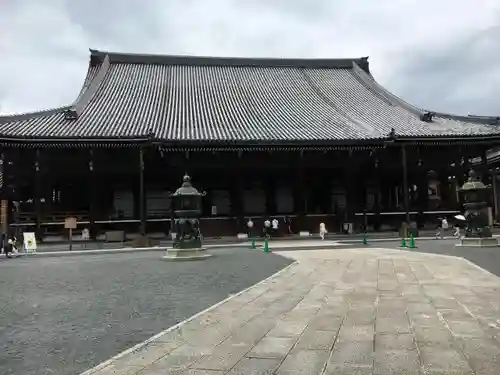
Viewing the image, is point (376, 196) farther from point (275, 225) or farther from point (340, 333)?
point (340, 333)

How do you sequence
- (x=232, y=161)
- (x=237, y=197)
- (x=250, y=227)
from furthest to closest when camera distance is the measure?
1. (x=237, y=197)
2. (x=232, y=161)
3. (x=250, y=227)

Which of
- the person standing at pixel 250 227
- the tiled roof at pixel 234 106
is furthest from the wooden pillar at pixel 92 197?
the person standing at pixel 250 227

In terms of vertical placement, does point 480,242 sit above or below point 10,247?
below

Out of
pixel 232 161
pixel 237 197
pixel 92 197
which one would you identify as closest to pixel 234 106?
pixel 232 161

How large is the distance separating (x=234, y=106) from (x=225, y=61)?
792 cm

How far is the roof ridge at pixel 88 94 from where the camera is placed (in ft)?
81.5

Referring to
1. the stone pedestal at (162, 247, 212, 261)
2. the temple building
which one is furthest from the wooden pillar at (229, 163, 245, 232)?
the stone pedestal at (162, 247, 212, 261)

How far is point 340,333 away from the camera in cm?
556

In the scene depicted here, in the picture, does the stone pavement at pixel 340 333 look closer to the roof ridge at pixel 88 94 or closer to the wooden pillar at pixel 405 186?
the wooden pillar at pixel 405 186

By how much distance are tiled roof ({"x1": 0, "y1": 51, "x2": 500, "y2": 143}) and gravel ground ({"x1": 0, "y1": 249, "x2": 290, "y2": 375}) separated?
11.5 m

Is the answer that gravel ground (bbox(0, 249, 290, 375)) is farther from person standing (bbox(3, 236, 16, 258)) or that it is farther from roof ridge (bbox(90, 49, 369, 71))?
roof ridge (bbox(90, 49, 369, 71))

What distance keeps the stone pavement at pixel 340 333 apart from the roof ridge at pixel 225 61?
29.3 m

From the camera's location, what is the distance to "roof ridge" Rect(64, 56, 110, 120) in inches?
978

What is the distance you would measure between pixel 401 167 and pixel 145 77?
19.4m
